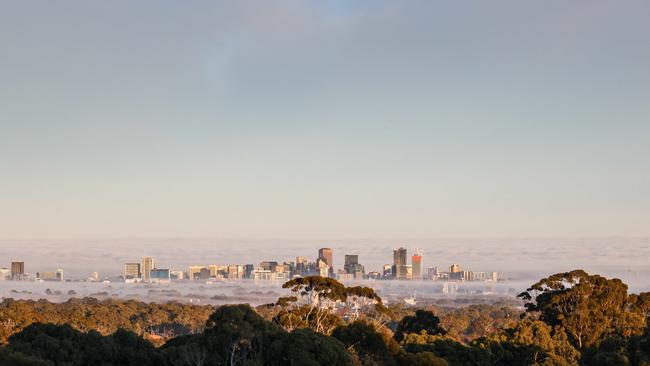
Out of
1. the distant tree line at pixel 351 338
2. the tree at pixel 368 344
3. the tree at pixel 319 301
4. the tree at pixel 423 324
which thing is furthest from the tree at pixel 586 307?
the tree at pixel 368 344

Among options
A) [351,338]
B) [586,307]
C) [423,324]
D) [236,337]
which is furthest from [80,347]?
[586,307]

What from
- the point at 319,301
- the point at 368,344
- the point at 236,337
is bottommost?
the point at 368,344

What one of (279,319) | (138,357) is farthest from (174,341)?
(279,319)

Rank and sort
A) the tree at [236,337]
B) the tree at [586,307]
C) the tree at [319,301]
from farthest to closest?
the tree at [586,307] < the tree at [319,301] < the tree at [236,337]

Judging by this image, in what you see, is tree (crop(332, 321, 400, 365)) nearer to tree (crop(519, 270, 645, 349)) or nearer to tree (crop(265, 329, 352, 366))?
tree (crop(265, 329, 352, 366))

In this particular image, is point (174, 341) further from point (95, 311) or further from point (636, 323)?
point (95, 311)

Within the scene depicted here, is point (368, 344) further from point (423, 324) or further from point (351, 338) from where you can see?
point (423, 324)

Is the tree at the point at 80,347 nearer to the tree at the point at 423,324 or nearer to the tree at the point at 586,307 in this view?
the tree at the point at 423,324

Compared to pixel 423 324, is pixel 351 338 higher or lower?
higher
